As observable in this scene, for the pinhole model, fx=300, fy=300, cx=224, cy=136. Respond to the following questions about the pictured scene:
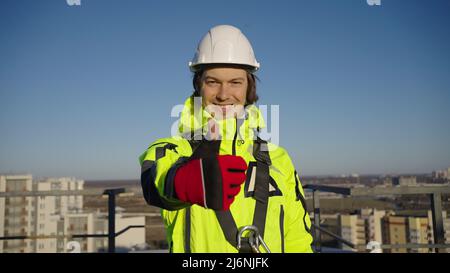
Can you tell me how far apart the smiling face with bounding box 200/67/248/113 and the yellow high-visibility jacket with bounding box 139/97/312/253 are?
0.09 metres

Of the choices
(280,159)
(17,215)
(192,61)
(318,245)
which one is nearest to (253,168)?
(280,159)

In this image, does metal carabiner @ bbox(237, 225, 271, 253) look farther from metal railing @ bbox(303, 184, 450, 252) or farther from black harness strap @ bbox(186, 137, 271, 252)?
metal railing @ bbox(303, 184, 450, 252)

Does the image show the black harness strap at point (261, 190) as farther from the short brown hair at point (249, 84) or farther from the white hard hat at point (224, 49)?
the white hard hat at point (224, 49)

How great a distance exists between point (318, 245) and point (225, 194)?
374cm

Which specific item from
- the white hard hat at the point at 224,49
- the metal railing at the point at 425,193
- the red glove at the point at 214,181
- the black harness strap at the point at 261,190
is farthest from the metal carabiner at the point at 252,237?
the metal railing at the point at 425,193

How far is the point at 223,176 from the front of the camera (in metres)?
0.99

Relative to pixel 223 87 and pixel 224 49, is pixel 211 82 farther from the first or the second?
pixel 224 49

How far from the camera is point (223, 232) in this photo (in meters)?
1.34

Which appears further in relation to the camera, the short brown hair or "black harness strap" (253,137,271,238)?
the short brown hair

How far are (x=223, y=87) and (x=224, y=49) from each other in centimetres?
30

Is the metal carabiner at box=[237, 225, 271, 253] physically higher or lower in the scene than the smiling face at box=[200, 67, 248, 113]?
lower

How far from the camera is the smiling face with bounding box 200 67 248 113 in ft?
5.37

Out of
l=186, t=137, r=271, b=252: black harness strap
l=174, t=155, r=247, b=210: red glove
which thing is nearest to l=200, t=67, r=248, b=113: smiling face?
l=186, t=137, r=271, b=252: black harness strap
